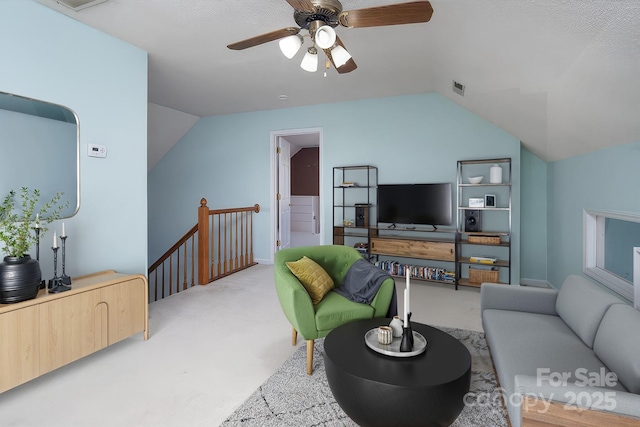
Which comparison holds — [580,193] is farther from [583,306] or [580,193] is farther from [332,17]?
[332,17]

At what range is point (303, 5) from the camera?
1.92 m

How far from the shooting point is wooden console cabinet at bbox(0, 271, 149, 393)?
2.04 metres

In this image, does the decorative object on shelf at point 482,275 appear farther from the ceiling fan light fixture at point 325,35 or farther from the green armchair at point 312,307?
the ceiling fan light fixture at point 325,35

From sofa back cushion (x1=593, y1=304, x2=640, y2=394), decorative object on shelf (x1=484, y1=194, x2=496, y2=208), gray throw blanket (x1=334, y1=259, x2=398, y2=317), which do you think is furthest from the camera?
decorative object on shelf (x1=484, y1=194, x2=496, y2=208)

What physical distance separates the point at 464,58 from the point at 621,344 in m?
2.53

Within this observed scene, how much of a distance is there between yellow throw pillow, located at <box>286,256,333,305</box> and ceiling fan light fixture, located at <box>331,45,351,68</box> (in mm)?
1515

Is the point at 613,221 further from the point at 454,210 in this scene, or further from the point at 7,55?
the point at 7,55

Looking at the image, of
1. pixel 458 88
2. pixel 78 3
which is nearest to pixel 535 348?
pixel 458 88

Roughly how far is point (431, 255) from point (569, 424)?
10.6ft

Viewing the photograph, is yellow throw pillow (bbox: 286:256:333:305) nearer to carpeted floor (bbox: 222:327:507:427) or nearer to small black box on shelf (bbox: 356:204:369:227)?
carpeted floor (bbox: 222:327:507:427)

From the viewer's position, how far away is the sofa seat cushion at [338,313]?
238 cm

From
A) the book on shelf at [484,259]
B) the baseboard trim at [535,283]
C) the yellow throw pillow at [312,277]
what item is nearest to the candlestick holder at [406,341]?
the yellow throw pillow at [312,277]

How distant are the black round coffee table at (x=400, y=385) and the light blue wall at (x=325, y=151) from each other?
134 inches

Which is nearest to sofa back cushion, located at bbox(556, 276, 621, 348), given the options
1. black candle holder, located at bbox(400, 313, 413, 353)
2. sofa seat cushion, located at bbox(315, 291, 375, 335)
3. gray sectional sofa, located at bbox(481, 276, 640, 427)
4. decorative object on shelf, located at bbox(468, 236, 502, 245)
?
gray sectional sofa, located at bbox(481, 276, 640, 427)
